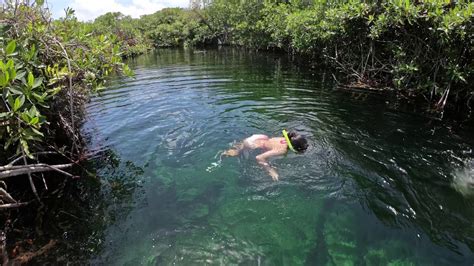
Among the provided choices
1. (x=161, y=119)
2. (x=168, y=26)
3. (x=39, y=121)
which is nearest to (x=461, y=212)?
(x=39, y=121)

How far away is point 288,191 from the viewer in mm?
6188

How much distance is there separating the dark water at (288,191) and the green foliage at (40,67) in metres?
1.82

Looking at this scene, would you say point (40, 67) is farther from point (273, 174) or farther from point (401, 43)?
point (401, 43)

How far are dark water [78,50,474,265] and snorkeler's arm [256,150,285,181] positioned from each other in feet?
0.63

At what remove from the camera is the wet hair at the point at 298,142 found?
23.9 feet

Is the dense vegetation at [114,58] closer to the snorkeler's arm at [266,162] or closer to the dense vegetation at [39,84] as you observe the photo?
the dense vegetation at [39,84]

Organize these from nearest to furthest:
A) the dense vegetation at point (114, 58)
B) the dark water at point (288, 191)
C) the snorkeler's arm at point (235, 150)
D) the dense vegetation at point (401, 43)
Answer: the dark water at point (288, 191), the dense vegetation at point (114, 58), the snorkeler's arm at point (235, 150), the dense vegetation at point (401, 43)

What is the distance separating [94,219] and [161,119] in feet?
18.5

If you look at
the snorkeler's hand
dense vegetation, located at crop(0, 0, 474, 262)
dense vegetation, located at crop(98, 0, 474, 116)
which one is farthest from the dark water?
dense vegetation, located at crop(98, 0, 474, 116)

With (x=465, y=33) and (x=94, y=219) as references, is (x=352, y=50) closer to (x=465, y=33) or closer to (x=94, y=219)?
(x=465, y=33)

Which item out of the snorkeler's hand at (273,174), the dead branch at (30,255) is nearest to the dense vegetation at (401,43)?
the snorkeler's hand at (273,174)

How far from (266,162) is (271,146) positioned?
1.99 feet

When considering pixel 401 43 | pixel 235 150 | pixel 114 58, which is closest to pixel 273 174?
pixel 235 150

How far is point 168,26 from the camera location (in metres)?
53.6
